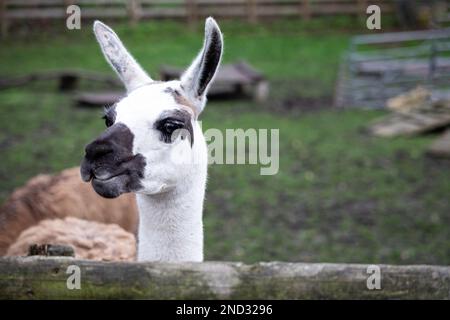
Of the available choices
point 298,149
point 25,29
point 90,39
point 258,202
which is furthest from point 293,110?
point 25,29

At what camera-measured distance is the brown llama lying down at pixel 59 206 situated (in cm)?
415

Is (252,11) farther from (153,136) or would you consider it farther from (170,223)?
(153,136)

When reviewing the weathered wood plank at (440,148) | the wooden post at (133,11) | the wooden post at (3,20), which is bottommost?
the weathered wood plank at (440,148)

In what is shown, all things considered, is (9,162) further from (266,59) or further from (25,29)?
(25,29)

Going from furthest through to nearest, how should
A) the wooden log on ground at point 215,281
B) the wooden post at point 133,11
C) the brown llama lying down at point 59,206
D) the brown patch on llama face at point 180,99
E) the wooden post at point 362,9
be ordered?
1. the wooden post at point 362,9
2. the wooden post at point 133,11
3. the brown llama lying down at point 59,206
4. the brown patch on llama face at point 180,99
5. the wooden log on ground at point 215,281

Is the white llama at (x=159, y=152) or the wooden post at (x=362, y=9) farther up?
the wooden post at (x=362, y=9)

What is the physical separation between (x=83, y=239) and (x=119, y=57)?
105 cm

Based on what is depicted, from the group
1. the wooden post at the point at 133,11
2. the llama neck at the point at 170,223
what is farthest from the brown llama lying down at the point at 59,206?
the wooden post at the point at 133,11

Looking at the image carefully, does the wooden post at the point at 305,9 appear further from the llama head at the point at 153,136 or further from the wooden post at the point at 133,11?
the llama head at the point at 153,136

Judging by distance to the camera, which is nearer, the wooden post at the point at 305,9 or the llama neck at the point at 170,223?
the llama neck at the point at 170,223

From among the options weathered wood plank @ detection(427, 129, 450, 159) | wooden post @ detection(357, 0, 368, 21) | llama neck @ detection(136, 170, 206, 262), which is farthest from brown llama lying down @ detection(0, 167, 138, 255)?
wooden post @ detection(357, 0, 368, 21)

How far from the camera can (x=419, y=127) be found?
986 cm

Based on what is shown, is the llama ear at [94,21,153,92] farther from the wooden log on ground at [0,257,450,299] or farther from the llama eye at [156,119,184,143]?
the wooden log on ground at [0,257,450,299]

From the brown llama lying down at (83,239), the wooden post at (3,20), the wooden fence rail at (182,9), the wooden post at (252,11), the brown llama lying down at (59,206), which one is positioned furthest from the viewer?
the wooden post at (252,11)
